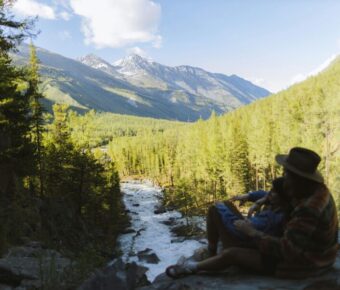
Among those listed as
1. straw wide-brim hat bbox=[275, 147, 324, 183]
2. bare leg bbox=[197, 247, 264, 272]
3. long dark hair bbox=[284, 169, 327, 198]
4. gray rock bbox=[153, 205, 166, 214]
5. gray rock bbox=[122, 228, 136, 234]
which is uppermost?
straw wide-brim hat bbox=[275, 147, 324, 183]

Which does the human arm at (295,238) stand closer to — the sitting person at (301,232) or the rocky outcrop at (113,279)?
the sitting person at (301,232)

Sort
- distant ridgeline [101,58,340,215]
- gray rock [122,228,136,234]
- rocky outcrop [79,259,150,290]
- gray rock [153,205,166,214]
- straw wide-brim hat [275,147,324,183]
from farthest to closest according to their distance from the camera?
gray rock [153,205,166,214] → distant ridgeline [101,58,340,215] → gray rock [122,228,136,234] → rocky outcrop [79,259,150,290] → straw wide-brim hat [275,147,324,183]

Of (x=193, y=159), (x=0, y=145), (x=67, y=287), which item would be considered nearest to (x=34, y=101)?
(x=0, y=145)

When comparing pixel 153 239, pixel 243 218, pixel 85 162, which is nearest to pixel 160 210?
pixel 153 239

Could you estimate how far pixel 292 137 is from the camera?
178 feet

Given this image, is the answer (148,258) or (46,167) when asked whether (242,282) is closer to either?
(148,258)

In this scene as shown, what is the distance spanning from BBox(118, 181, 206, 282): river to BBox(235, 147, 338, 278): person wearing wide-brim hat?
11936mm

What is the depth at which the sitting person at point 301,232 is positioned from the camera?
509 centimetres

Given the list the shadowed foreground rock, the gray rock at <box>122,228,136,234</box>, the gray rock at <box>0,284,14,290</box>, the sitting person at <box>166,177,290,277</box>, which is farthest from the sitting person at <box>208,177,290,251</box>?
the gray rock at <box>122,228,136,234</box>

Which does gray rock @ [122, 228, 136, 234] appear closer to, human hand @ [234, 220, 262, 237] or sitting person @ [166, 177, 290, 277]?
sitting person @ [166, 177, 290, 277]

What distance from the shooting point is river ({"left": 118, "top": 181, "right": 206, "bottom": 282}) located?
29.3 m

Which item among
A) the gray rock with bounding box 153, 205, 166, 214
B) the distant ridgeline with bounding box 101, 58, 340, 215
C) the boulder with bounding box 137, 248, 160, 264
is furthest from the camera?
→ the gray rock with bounding box 153, 205, 166, 214

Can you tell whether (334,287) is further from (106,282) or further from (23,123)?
(23,123)

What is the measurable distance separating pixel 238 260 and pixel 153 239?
120ft
